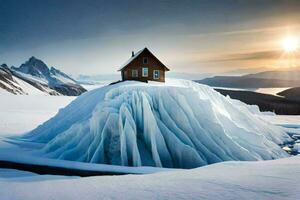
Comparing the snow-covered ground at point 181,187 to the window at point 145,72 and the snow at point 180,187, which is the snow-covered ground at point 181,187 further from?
the window at point 145,72

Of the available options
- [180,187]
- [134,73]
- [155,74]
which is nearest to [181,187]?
[180,187]

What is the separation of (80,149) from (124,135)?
266cm

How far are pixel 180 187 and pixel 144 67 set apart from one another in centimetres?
3301

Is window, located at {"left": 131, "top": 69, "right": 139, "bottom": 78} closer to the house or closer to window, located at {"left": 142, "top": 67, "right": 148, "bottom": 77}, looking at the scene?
the house

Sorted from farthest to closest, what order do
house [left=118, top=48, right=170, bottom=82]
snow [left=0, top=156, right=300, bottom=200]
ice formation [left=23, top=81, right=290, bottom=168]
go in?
house [left=118, top=48, right=170, bottom=82] < ice formation [left=23, top=81, right=290, bottom=168] < snow [left=0, top=156, right=300, bottom=200]

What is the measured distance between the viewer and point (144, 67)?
39281 mm

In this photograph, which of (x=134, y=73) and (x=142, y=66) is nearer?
(x=142, y=66)

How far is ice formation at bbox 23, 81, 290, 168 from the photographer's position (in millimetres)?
15672

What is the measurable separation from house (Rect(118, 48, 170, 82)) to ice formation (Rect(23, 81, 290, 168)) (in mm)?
19967

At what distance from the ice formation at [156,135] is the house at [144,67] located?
786 inches

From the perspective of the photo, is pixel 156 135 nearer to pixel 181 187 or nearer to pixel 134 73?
pixel 181 187

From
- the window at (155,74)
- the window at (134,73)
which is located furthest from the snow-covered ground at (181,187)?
the window at (134,73)

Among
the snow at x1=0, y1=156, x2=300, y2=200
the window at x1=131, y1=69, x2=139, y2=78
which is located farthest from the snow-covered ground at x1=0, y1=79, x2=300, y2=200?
the window at x1=131, y1=69, x2=139, y2=78

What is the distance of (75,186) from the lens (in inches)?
302
